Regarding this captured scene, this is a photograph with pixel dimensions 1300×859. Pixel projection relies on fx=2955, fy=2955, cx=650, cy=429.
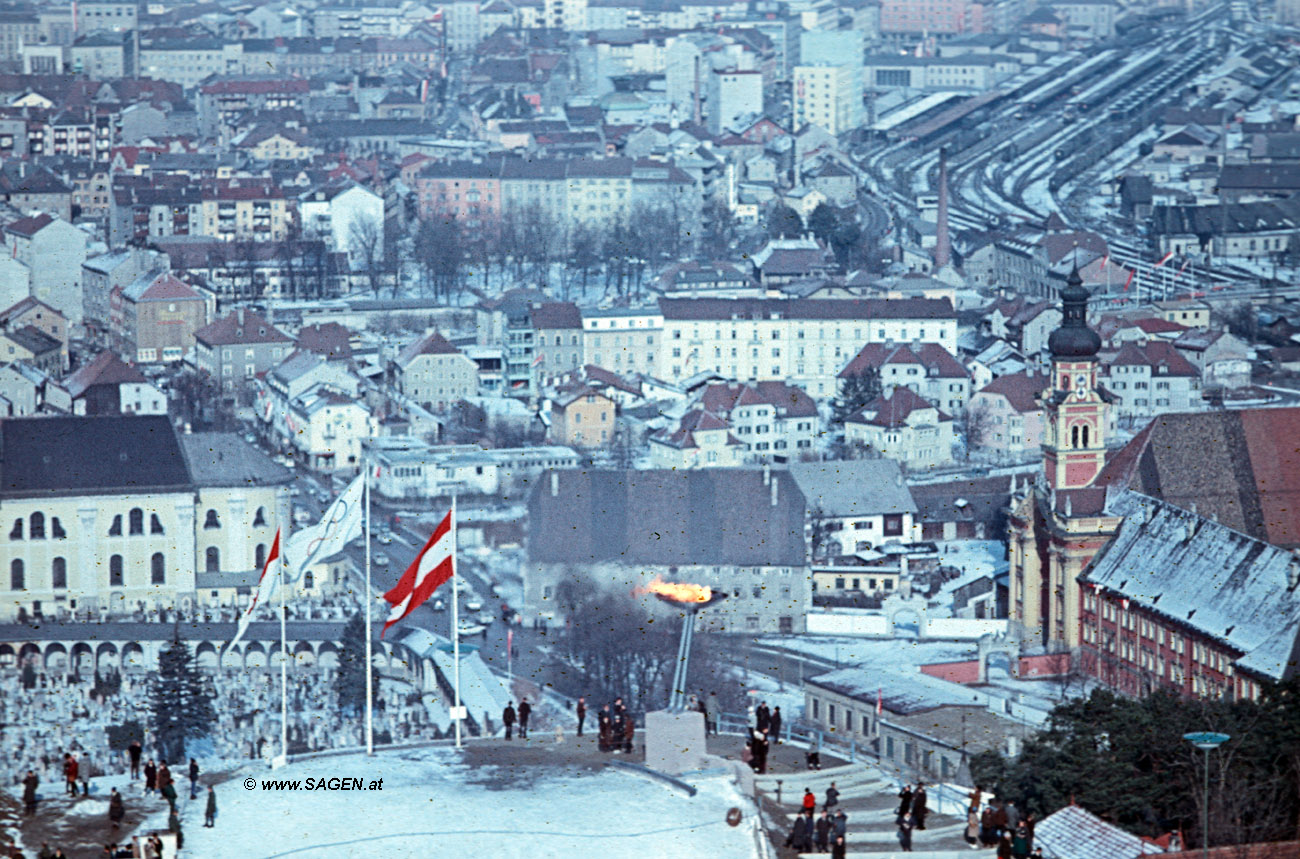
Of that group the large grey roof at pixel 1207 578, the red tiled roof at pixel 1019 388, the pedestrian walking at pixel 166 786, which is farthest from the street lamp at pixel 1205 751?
the red tiled roof at pixel 1019 388

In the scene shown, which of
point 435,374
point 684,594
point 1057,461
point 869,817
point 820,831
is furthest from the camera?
point 435,374

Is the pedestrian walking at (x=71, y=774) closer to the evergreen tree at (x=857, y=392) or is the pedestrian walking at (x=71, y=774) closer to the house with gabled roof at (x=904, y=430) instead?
the house with gabled roof at (x=904, y=430)

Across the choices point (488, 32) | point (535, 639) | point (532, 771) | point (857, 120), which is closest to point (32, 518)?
point (535, 639)

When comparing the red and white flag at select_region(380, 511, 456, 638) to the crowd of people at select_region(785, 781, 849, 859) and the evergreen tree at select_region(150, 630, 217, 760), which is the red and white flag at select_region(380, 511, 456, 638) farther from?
the evergreen tree at select_region(150, 630, 217, 760)

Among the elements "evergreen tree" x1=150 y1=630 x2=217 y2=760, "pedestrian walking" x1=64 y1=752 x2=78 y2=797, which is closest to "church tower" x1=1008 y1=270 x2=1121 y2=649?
"evergreen tree" x1=150 y1=630 x2=217 y2=760

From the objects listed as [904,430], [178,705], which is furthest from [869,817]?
[904,430]

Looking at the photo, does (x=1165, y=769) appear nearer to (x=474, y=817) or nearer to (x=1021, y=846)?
(x=1021, y=846)

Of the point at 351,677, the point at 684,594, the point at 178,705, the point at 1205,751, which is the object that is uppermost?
the point at 684,594
